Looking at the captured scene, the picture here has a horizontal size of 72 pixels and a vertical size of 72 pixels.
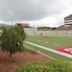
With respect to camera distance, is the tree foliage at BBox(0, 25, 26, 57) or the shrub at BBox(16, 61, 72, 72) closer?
the shrub at BBox(16, 61, 72, 72)

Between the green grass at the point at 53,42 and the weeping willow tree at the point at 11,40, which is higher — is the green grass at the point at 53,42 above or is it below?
below

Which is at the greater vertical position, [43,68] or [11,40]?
[11,40]

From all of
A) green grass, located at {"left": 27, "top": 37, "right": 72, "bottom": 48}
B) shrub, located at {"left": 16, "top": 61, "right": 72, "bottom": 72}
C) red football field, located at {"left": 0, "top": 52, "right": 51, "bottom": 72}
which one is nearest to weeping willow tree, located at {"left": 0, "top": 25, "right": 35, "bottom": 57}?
red football field, located at {"left": 0, "top": 52, "right": 51, "bottom": 72}

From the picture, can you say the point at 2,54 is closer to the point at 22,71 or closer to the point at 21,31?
the point at 21,31

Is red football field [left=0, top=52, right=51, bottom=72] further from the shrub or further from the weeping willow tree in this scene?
the shrub

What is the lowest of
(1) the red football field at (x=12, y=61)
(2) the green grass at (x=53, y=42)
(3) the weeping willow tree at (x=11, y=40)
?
(1) the red football field at (x=12, y=61)

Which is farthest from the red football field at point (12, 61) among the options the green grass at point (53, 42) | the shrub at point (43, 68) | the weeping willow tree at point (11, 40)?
the green grass at point (53, 42)

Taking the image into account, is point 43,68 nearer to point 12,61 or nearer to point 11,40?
point 11,40

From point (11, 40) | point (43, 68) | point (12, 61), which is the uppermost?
point (11, 40)

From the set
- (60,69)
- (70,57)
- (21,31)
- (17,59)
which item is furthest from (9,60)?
(60,69)

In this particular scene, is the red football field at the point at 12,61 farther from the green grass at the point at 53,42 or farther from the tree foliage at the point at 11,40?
the green grass at the point at 53,42

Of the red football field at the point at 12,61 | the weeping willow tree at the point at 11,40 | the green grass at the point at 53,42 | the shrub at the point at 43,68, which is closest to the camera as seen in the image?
the shrub at the point at 43,68

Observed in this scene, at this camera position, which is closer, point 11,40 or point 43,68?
point 43,68

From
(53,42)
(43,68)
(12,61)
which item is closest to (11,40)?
(12,61)
